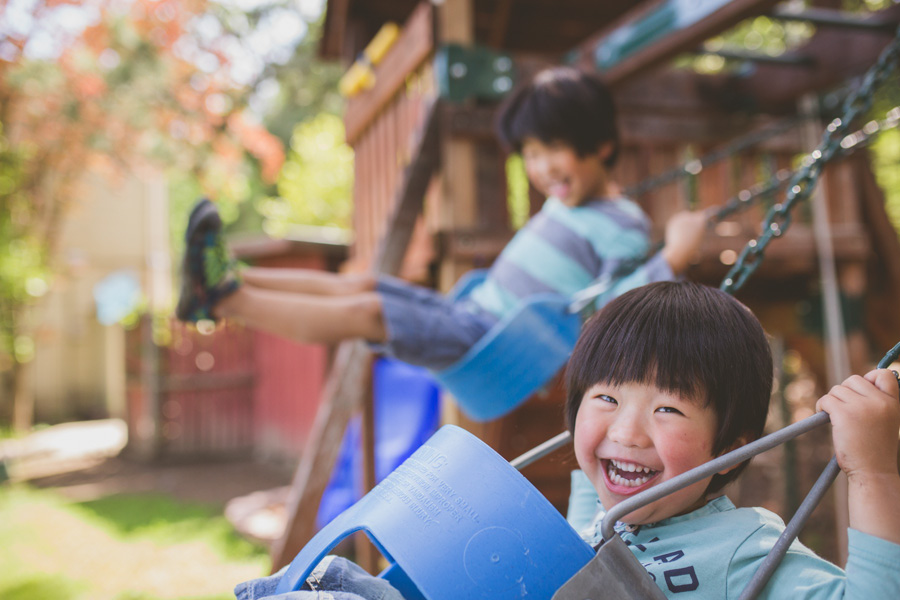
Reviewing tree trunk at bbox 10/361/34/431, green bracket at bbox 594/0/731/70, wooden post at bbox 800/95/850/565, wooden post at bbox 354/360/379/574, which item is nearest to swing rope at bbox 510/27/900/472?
green bracket at bbox 594/0/731/70

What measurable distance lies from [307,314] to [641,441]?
4.17ft

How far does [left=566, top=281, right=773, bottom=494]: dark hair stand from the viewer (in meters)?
0.82

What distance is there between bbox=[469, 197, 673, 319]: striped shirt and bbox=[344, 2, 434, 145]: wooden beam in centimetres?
98

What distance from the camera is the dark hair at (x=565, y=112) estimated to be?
2.07 m

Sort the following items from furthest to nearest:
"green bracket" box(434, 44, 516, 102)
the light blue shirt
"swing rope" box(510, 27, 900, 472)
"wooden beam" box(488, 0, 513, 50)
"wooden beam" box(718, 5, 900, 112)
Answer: "wooden beam" box(488, 0, 513, 50) → "wooden beam" box(718, 5, 900, 112) → "green bracket" box(434, 44, 516, 102) → "swing rope" box(510, 27, 900, 472) → the light blue shirt

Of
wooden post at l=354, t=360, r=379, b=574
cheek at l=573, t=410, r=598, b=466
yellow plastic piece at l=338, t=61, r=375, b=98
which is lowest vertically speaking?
wooden post at l=354, t=360, r=379, b=574

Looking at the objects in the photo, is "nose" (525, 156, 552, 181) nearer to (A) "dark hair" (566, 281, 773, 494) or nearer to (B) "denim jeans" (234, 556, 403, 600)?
(A) "dark hair" (566, 281, 773, 494)

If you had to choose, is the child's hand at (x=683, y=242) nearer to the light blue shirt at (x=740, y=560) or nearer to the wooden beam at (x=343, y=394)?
the light blue shirt at (x=740, y=560)

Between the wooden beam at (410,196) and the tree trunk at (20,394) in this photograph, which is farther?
the tree trunk at (20,394)

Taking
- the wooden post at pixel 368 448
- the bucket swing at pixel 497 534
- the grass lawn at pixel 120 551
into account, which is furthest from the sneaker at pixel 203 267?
the grass lawn at pixel 120 551

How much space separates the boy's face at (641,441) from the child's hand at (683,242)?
0.86 meters

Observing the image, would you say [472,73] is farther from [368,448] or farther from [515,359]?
[368,448]

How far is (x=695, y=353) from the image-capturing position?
2.69 ft

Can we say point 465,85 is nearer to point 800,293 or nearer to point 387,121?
point 387,121
